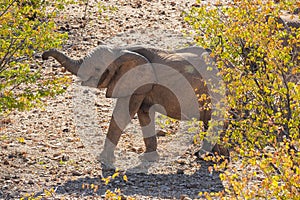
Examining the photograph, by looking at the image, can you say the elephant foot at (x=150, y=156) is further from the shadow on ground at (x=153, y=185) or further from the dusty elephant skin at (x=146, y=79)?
the shadow on ground at (x=153, y=185)

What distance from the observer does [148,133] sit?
16391 millimetres

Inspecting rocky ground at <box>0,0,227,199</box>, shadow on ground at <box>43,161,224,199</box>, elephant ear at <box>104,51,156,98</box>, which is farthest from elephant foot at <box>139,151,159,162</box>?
elephant ear at <box>104,51,156,98</box>

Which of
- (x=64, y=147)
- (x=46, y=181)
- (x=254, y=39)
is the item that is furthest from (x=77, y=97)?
(x=254, y=39)

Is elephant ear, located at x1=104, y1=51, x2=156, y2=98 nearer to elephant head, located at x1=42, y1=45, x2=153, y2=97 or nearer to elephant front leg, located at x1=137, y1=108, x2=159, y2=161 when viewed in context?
elephant head, located at x1=42, y1=45, x2=153, y2=97

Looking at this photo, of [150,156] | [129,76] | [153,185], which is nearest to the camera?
[153,185]

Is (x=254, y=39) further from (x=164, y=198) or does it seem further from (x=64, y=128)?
(x=64, y=128)

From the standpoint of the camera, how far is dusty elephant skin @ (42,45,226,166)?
15.7m

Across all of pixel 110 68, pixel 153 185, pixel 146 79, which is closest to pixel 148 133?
pixel 146 79

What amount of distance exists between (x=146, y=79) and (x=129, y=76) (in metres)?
0.29

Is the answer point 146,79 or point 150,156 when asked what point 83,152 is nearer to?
point 150,156

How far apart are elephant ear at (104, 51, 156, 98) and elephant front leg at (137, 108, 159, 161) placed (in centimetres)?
63

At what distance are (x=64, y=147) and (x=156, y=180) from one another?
228 cm

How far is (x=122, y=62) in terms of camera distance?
51.7 feet

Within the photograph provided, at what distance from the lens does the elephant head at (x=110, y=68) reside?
15570mm
